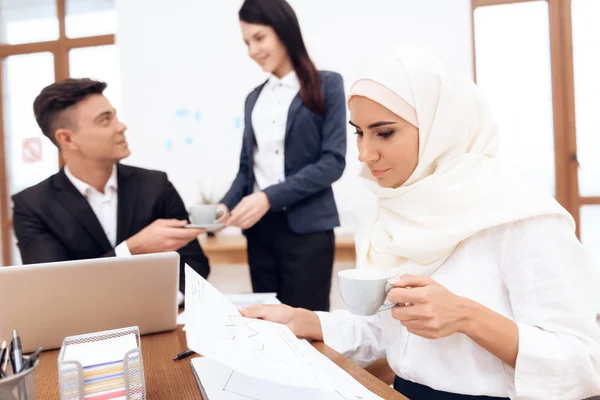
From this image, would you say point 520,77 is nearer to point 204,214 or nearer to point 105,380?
point 204,214

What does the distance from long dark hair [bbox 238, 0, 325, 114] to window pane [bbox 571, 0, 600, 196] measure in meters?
2.16

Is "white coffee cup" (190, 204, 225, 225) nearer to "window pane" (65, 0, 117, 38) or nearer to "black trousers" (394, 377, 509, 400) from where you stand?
"black trousers" (394, 377, 509, 400)

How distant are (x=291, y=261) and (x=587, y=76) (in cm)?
252

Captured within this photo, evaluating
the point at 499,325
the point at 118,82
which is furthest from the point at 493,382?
the point at 118,82

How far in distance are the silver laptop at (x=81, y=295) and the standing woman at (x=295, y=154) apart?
86 cm

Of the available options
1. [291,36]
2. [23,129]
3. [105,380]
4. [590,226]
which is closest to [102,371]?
[105,380]

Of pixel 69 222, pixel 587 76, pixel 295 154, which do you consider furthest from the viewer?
pixel 587 76

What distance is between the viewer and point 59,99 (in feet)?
5.90

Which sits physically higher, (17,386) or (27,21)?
(27,21)

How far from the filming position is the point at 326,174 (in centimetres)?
181

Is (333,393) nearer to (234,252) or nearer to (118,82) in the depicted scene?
(234,252)

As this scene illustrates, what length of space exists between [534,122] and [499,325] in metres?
2.75

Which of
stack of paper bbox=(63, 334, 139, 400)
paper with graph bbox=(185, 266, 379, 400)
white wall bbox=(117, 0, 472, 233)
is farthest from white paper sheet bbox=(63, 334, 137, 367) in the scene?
white wall bbox=(117, 0, 472, 233)

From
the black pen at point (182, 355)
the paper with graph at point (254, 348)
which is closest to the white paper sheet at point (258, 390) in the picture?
the paper with graph at point (254, 348)
